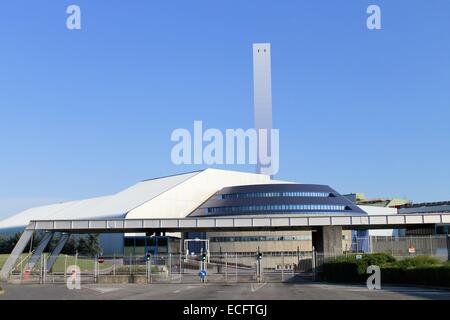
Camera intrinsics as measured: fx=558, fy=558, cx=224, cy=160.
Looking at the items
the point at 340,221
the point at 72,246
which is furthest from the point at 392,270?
the point at 72,246

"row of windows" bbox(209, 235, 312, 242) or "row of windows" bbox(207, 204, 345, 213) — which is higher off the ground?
"row of windows" bbox(207, 204, 345, 213)

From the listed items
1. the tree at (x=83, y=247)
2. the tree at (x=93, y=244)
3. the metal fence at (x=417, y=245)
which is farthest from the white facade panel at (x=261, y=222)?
the tree at (x=83, y=247)

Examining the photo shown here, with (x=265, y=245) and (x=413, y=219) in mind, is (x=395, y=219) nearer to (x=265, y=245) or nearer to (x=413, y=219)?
(x=413, y=219)

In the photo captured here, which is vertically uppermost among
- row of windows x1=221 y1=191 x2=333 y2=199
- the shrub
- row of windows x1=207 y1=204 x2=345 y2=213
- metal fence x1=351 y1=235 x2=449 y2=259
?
row of windows x1=221 y1=191 x2=333 y2=199

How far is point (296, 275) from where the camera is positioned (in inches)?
2165

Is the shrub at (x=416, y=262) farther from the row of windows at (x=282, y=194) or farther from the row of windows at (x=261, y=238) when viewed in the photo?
the row of windows at (x=282, y=194)

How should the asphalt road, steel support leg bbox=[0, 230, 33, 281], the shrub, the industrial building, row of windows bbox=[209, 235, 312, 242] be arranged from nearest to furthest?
the asphalt road → the shrub → steel support leg bbox=[0, 230, 33, 281] → row of windows bbox=[209, 235, 312, 242] → the industrial building

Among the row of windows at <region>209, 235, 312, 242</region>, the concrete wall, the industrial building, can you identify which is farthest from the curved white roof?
the concrete wall

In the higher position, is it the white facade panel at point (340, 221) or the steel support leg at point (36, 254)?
the white facade panel at point (340, 221)

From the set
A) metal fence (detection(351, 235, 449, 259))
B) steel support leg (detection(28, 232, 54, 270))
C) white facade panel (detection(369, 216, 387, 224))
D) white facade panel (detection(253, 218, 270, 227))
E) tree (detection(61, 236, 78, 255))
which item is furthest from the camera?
tree (detection(61, 236, 78, 255))

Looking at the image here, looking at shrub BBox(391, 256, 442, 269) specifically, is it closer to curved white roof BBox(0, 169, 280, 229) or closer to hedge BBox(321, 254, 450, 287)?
hedge BBox(321, 254, 450, 287)
